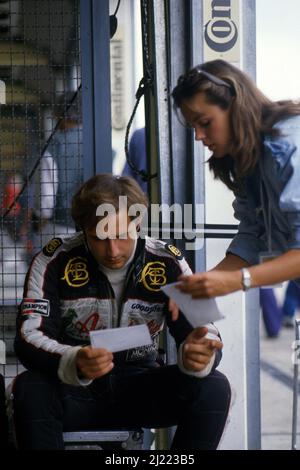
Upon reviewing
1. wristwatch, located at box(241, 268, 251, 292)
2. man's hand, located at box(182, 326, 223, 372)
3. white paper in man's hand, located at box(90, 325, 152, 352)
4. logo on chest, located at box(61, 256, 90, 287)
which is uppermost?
wristwatch, located at box(241, 268, 251, 292)

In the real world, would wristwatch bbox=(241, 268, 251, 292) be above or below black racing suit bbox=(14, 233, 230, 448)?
above

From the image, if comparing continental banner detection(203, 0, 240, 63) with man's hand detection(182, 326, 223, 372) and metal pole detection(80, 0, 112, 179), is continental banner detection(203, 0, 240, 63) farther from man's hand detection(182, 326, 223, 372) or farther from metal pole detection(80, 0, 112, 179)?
man's hand detection(182, 326, 223, 372)

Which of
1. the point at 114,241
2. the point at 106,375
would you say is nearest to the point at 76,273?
the point at 114,241

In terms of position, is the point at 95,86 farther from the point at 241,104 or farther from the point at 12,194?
the point at 241,104

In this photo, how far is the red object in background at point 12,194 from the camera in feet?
14.1

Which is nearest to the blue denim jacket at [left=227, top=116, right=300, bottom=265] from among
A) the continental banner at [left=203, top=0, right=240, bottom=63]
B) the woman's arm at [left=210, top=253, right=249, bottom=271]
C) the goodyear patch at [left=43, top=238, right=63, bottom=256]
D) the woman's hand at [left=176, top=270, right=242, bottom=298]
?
the woman's arm at [left=210, top=253, right=249, bottom=271]

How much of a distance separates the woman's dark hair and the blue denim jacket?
1.2 inches

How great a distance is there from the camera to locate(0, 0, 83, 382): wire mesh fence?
164 inches

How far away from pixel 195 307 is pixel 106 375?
0.59 meters

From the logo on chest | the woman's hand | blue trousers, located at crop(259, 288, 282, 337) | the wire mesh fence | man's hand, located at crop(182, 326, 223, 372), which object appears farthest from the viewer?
blue trousers, located at crop(259, 288, 282, 337)

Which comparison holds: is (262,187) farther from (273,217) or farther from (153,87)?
(153,87)

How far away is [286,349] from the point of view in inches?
345

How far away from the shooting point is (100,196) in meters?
3.15

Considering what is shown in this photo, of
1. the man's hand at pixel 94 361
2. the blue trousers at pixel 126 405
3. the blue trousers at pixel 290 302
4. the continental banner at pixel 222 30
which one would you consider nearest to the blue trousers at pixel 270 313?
the blue trousers at pixel 290 302
